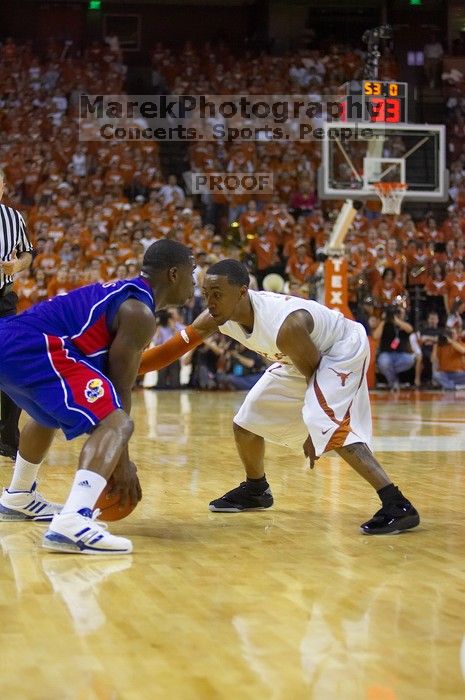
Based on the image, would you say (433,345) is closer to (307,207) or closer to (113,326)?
(307,207)

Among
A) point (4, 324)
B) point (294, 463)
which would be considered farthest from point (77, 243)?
point (4, 324)

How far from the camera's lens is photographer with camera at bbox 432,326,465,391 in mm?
16125

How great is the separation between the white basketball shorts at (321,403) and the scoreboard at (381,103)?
430 inches

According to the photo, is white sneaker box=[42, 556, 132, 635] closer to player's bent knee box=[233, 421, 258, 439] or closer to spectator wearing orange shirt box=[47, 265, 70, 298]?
player's bent knee box=[233, 421, 258, 439]

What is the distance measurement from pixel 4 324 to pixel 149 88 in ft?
62.3

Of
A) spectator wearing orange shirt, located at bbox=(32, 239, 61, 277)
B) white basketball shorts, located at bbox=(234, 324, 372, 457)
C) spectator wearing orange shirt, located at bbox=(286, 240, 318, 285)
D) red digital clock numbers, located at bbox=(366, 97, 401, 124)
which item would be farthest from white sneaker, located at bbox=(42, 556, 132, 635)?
spectator wearing orange shirt, located at bbox=(286, 240, 318, 285)

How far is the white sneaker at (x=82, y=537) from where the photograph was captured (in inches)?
167

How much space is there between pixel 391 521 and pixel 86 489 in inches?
57.2

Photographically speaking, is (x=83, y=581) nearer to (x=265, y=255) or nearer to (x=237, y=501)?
(x=237, y=501)

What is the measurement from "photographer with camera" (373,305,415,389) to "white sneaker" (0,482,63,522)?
11160 mm

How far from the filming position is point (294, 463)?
7539mm

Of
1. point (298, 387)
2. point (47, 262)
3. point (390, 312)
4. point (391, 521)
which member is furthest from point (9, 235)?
point (390, 312)

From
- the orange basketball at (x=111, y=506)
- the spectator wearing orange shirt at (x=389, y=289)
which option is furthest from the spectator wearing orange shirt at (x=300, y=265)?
the orange basketball at (x=111, y=506)

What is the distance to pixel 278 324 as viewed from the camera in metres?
5.05
